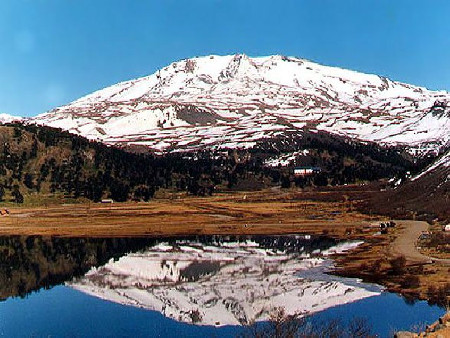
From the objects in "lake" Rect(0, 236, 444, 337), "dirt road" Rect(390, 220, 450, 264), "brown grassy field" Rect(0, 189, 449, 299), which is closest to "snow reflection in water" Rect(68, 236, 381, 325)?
"lake" Rect(0, 236, 444, 337)

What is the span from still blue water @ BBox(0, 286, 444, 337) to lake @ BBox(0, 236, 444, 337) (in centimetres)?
7

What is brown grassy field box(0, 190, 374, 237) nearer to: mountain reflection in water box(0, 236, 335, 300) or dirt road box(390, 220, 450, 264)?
mountain reflection in water box(0, 236, 335, 300)

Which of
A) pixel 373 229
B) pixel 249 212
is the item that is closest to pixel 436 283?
pixel 373 229

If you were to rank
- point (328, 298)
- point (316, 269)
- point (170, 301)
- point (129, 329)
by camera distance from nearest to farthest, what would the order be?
point (129, 329), point (328, 298), point (170, 301), point (316, 269)

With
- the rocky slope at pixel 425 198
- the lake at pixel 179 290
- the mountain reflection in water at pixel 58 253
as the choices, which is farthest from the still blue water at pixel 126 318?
the rocky slope at pixel 425 198

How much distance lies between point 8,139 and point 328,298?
155891mm

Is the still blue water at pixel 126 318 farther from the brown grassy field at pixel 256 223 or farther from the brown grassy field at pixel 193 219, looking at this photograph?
the brown grassy field at pixel 193 219

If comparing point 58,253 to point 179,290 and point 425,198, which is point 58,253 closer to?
point 179,290

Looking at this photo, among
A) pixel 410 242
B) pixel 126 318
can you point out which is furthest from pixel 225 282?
pixel 410 242

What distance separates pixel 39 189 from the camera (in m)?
161

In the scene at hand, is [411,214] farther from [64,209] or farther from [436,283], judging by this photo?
[64,209]

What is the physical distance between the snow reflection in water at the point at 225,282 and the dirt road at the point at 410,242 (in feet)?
22.0

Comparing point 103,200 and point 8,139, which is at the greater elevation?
point 8,139

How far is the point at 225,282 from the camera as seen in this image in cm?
5153
